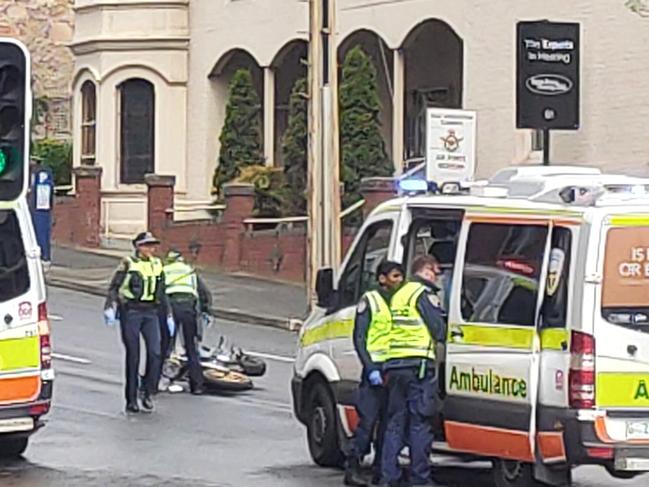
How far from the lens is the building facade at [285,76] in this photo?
3109 cm

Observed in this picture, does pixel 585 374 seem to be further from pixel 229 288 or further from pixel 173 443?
pixel 229 288

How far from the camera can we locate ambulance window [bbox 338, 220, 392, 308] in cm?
1370

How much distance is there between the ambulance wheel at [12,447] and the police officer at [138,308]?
2.98 m

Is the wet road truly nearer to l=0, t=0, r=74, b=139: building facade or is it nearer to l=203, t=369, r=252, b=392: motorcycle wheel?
l=203, t=369, r=252, b=392: motorcycle wheel

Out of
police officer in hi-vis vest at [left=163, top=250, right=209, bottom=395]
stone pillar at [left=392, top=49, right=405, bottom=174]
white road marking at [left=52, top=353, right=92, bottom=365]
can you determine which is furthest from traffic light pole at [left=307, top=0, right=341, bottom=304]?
stone pillar at [left=392, top=49, right=405, bottom=174]

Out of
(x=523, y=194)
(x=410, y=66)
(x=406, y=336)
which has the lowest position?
(x=406, y=336)

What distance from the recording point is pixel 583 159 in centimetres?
3156

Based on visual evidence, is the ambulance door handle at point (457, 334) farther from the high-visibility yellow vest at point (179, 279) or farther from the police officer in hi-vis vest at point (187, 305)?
the high-visibility yellow vest at point (179, 279)

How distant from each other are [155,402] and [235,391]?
1288 millimetres

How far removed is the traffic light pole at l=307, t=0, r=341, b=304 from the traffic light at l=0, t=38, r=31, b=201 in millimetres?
12764

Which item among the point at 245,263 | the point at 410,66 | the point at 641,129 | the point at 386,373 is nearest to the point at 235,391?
the point at 386,373

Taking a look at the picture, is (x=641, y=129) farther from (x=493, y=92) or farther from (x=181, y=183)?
(x=181, y=183)

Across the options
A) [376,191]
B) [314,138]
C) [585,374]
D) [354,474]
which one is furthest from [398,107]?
[585,374]

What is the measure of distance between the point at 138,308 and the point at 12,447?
3.15 metres
